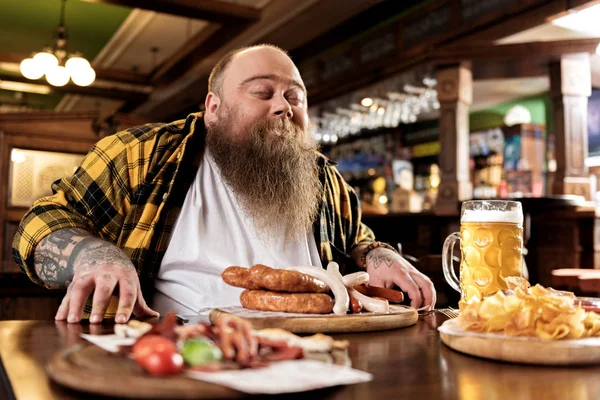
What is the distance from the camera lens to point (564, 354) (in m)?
0.78

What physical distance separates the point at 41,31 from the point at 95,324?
7.99m

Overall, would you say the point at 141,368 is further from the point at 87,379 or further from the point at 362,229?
the point at 362,229

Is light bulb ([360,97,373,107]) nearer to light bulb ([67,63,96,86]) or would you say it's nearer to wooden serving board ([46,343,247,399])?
light bulb ([67,63,96,86])

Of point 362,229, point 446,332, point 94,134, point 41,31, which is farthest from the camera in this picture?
point 41,31

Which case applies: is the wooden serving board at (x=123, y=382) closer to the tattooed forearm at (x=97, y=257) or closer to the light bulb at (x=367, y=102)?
the tattooed forearm at (x=97, y=257)

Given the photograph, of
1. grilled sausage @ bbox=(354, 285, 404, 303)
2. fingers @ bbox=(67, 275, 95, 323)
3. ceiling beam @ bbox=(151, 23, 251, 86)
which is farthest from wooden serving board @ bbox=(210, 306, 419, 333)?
ceiling beam @ bbox=(151, 23, 251, 86)

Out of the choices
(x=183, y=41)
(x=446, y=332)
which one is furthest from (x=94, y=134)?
(x=446, y=332)

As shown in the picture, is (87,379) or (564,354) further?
(564,354)

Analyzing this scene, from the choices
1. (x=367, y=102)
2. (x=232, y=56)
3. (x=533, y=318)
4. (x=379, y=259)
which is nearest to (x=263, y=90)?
(x=232, y=56)

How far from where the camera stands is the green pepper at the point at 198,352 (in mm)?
618

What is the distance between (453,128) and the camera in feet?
17.6

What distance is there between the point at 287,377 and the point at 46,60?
6.83 metres

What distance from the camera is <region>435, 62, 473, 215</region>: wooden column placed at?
5.24m

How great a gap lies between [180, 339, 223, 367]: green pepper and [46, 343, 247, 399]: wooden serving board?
0.09 ft
